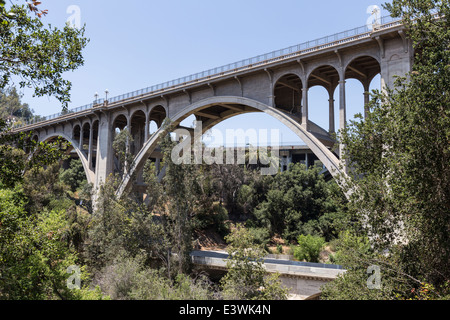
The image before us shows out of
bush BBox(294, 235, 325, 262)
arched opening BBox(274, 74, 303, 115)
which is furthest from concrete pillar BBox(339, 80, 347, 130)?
bush BBox(294, 235, 325, 262)

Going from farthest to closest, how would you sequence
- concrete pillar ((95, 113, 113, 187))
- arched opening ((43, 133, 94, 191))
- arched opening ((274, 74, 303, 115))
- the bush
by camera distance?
arched opening ((43, 133, 94, 191))
concrete pillar ((95, 113, 113, 187))
the bush
arched opening ((274, 74, 303, 115))

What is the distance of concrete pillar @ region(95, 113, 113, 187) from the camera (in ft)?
110

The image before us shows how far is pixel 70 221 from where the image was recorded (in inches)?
965

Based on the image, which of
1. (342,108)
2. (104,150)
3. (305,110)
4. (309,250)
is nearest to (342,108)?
(342,108)

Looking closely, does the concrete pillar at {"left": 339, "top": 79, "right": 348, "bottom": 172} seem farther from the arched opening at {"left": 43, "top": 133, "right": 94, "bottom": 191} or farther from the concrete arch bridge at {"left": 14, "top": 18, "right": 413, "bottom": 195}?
the arched opening at {"left": 43, "top": 133, "right": 94, "bottom": 191}

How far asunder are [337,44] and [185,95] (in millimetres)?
12887

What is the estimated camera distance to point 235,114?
2914cm

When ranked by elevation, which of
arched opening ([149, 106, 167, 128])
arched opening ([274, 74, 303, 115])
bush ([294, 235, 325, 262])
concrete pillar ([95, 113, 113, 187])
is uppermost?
arched opening ([149, 106, 167, 128])

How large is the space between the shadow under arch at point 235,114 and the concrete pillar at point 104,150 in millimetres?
4026

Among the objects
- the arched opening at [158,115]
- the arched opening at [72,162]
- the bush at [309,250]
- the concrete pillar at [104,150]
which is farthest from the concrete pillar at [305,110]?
the arched opening at [72,162]

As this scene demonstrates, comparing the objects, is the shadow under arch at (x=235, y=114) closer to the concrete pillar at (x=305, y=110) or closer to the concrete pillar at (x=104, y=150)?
the concrete pillar at (x=305, y=110)

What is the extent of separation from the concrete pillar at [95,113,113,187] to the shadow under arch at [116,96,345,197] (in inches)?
159
